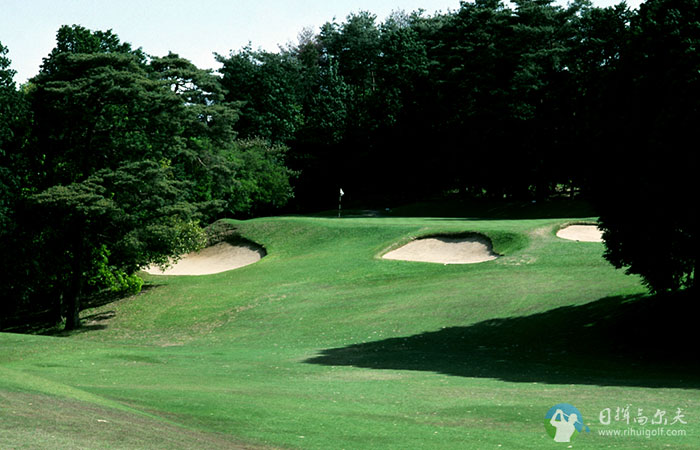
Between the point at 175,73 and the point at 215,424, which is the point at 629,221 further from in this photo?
the point at 175,73

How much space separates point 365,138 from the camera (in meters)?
89.1

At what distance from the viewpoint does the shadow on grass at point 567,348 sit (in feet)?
69.6

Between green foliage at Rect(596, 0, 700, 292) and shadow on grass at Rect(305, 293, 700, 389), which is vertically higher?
green foliage at Rect(596, 0, 700, 292)

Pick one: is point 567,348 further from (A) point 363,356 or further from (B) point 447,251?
(B) point 447,251

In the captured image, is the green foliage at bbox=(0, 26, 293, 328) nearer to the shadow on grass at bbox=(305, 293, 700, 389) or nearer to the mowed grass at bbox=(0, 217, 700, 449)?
the mowed grass at bbox=(0, 217, 700, 449)

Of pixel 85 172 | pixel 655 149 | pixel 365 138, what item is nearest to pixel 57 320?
pixel 85 172

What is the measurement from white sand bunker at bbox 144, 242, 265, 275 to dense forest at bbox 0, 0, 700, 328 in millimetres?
2466

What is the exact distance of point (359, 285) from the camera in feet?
126

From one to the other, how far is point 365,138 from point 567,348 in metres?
65.9

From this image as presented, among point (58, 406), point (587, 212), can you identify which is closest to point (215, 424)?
point (58, 406)

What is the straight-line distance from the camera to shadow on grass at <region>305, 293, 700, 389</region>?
21.2 metres

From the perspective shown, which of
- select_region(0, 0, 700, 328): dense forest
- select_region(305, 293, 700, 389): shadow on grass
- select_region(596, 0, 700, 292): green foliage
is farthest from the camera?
select_region(0, 0, 700, 328): dense forest

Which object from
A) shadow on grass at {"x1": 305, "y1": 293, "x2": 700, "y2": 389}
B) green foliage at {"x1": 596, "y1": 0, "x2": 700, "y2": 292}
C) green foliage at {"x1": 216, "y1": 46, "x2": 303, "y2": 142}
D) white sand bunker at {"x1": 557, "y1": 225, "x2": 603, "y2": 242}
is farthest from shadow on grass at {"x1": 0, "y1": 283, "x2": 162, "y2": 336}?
green foliage at {"x1": 216, "y1": 46, "x2": 303, "y2": 142}

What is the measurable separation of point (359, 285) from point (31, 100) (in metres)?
21.4
